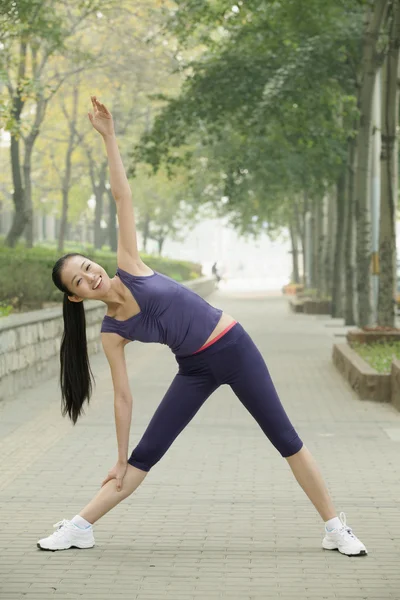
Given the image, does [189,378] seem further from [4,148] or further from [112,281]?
[4,148]

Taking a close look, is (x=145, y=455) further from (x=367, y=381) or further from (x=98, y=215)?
(x=98, y=215)

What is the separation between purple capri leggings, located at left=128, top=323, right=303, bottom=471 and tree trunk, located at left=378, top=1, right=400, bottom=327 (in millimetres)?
12078

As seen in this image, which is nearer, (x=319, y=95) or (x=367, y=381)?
(x=367, y=381)

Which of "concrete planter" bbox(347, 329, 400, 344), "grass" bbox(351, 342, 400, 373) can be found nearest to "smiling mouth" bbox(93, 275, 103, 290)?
"grass" bbox(351, 342, 400, 373)

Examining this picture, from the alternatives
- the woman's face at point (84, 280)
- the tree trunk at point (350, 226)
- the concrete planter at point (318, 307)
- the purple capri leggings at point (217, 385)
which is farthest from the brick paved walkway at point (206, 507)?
the concrete planter at point (318, 307)

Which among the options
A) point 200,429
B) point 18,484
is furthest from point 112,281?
point 200,429

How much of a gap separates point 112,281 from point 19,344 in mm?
7828

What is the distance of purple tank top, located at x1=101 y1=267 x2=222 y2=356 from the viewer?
5.98 metres

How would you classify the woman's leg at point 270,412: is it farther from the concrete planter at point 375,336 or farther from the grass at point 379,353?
the concrete planter at point 375,336

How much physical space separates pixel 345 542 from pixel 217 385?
95 cm

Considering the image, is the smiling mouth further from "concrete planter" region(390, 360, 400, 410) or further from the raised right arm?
"concrete planter" region(390, 360, 400, 410)

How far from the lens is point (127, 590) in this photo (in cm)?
564

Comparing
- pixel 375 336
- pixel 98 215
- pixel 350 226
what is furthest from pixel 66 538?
pixel 98 215

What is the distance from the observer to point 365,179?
22.1 metres
